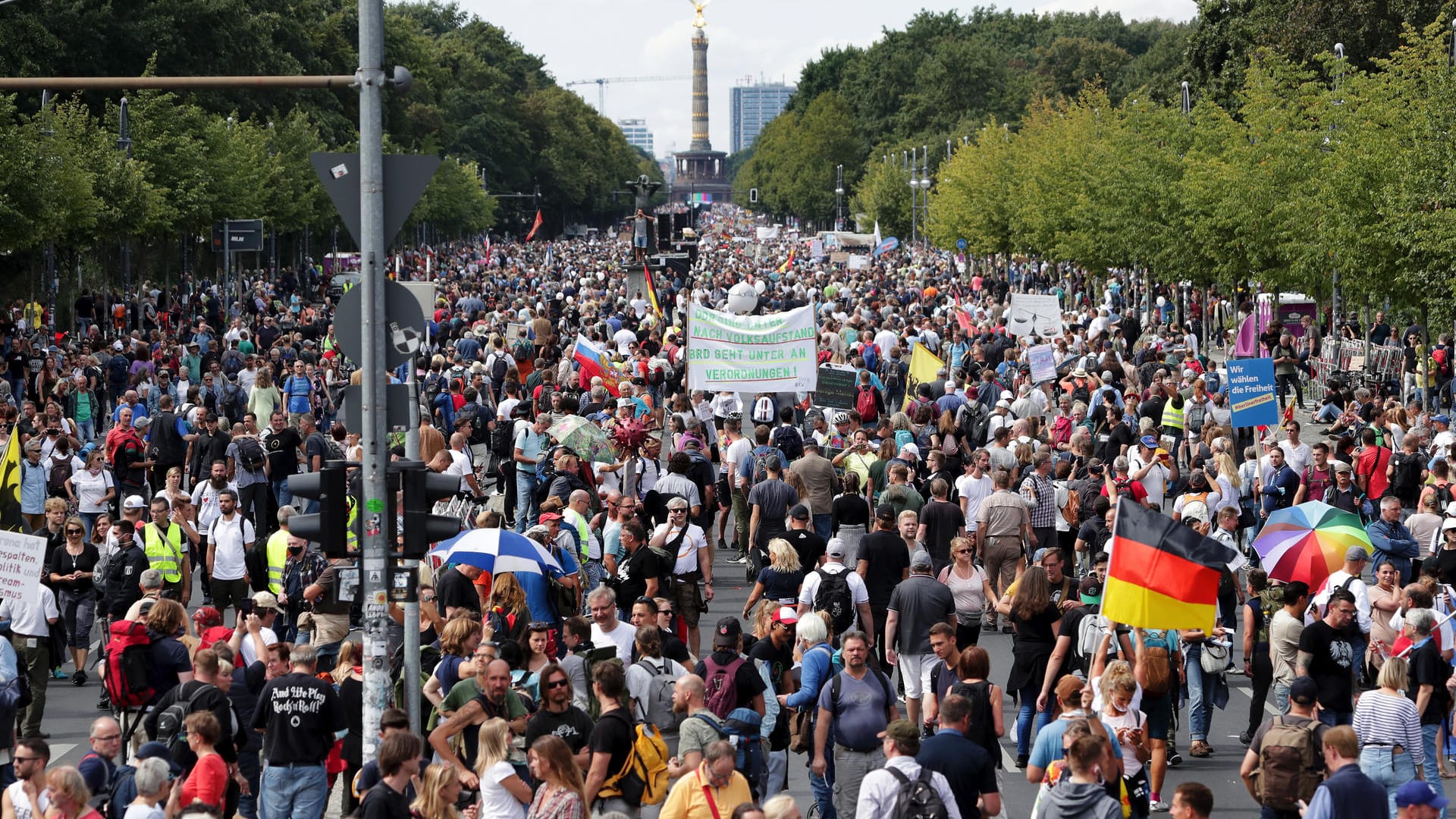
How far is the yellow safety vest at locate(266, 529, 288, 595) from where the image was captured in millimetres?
13930

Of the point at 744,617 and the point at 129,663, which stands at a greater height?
the point at 129,663

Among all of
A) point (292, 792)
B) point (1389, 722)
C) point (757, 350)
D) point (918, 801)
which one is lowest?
point (292, 792)

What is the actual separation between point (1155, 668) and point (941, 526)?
4.17 meters

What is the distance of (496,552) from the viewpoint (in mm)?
12367

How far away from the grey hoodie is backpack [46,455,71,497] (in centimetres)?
1249

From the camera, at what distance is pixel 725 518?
64.0 ft

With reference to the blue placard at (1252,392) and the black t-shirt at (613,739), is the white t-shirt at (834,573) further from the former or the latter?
the blue placard at (1252,392)

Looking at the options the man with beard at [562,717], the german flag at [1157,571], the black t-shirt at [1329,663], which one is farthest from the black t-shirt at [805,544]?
the man with beard at [562,717]

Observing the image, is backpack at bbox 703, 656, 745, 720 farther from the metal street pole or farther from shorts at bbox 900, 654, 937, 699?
shorts at bbox 900, 654, 937, 699

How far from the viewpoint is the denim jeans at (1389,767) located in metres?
10.1

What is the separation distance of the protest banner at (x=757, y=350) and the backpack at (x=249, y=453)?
5904 mm

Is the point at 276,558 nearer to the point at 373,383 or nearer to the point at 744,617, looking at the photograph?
the point at 744,617

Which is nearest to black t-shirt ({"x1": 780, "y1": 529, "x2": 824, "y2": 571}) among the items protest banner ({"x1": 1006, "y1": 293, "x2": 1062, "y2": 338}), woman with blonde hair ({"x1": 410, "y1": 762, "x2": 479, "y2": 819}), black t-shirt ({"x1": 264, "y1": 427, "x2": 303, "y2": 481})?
woman with blonde hair ({"x1": 410, "y1": 762, "x2": 479, "y2": 819})

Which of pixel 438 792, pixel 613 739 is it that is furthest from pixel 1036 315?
pixel 438 792
